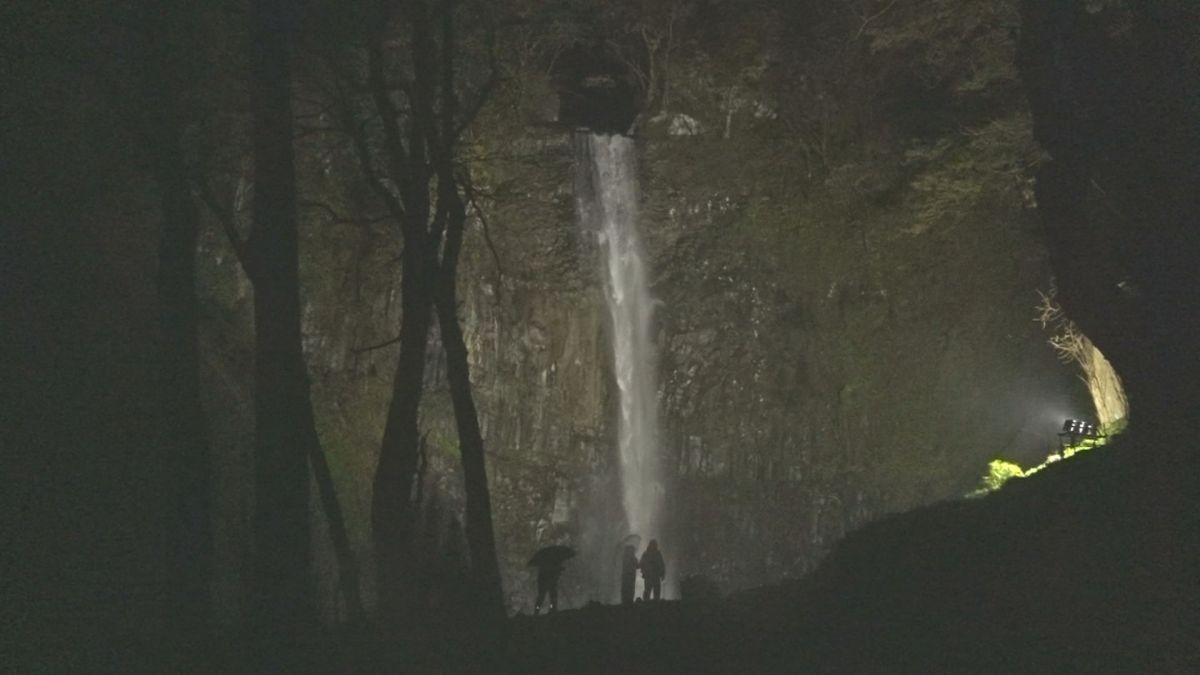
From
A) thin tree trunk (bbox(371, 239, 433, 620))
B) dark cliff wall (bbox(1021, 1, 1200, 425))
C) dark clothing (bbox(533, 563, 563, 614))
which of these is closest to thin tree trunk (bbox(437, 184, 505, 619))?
thin tree trunk (bbox(371, 239, 433, 620))

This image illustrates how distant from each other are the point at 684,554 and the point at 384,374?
30.7 ft

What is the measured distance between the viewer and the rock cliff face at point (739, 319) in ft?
80.4

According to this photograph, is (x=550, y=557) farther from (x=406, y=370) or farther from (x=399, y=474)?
(x=406, y=370)

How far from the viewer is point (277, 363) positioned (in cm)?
865

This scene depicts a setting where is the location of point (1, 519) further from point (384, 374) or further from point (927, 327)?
point (927, 327)

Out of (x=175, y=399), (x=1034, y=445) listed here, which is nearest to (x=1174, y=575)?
(x=175, y=399)

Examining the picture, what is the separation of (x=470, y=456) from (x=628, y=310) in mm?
16580

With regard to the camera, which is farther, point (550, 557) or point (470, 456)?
point (550, 557)

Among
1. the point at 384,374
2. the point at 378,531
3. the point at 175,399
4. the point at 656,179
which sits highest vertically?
the point at 656,179

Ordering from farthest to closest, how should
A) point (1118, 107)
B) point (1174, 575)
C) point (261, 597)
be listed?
point (261, 597) < point (1118, 107) < point (1174, 575)

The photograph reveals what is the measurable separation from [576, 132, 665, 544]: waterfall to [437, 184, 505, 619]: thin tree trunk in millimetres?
15448

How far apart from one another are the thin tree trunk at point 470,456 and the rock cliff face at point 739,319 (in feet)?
33.6

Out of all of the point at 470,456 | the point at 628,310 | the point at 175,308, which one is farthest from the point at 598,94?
the point at 175,308

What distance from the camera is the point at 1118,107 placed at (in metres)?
7.17
